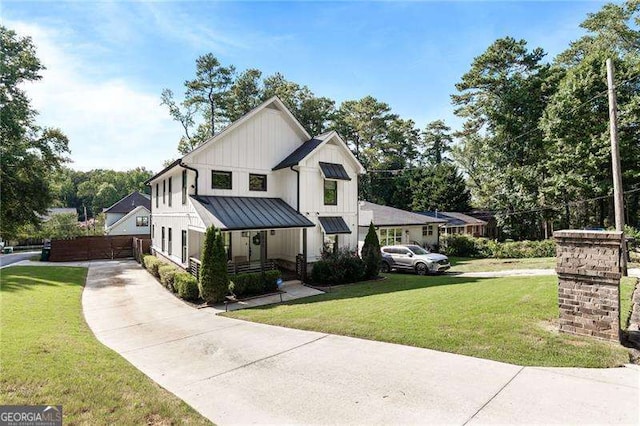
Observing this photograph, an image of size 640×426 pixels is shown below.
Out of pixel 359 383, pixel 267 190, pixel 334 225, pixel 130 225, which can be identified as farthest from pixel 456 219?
pixel 130 225

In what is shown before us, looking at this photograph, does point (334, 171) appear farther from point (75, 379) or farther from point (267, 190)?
point (75, 379)

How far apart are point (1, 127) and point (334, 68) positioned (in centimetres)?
2426

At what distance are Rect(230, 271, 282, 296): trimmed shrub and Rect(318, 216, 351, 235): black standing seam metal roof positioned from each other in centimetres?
445

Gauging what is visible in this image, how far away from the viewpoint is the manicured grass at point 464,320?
19.6 feet

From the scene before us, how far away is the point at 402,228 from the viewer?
90.0ft

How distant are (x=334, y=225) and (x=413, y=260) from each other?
17.6ft

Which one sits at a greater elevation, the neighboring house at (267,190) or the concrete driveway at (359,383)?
the neighboring house at (267,190)

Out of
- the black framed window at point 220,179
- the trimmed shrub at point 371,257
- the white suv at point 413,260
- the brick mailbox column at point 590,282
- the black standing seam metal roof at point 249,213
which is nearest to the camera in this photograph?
the brick mailbox column at point 590,282

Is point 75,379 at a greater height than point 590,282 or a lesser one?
lesser

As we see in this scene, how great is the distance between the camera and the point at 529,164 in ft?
108

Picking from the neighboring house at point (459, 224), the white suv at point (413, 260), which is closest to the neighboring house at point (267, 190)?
the white suv at point (413, 260)

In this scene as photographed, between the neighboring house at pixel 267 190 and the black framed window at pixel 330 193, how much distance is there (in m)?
0.06

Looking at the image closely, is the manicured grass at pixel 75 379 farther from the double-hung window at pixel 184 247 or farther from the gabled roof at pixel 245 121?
the gabled roof at pixel 245 121

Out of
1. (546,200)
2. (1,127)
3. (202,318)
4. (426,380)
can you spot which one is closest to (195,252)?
(202,318)
